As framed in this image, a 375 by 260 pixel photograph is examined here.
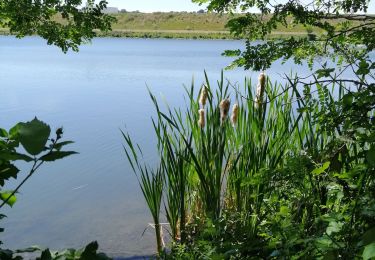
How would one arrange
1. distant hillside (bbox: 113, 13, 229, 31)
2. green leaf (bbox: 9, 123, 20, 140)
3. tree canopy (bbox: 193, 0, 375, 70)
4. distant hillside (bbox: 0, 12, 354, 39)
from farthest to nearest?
distant hillside (bbox: 113, 13, 229, 31) → distant hillside (bbox: 0, 12, 354, 39) → tree canopy (bbox: 193, 0, 375, 70) → green leaf (bbox: 9, 123, 20, 140)

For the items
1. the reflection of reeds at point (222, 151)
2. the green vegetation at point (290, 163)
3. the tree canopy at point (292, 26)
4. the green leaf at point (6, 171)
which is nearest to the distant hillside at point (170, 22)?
the reflection of reeds at point (222, 151)

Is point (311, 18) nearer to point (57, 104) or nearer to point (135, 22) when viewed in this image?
point (57, 104)

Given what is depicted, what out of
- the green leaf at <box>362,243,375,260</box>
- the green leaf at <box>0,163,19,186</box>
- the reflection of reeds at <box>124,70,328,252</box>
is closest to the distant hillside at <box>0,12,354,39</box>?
the reflection of reeds at <box>124,70,328,252</box>

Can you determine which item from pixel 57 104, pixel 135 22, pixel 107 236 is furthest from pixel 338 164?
pixel 135 22

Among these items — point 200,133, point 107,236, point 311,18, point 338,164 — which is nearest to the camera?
point 338,164

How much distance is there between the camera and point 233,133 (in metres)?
3.22

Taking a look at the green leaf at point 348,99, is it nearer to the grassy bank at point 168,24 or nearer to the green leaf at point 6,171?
the green leaf at point 6,171

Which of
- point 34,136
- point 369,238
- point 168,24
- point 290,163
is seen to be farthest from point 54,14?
point 168,24

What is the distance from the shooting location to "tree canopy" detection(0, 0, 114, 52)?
3193 mm

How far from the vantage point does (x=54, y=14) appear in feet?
11.8

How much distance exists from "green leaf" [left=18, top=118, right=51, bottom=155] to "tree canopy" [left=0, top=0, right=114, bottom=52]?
2488 millimetres

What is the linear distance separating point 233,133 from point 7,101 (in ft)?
24.0

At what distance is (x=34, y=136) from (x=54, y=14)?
297 cm

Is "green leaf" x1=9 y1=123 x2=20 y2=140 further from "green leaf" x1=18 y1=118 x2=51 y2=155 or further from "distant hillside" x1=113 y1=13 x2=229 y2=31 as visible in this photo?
"distant hillside" x1=113 y1=13 x2=229 y2=31
